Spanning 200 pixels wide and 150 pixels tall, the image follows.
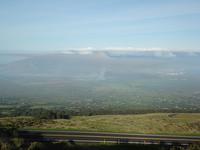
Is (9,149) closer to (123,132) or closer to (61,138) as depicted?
(61,138)

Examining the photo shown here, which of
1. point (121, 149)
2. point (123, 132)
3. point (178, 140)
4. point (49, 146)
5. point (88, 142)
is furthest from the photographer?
point (123, 132)

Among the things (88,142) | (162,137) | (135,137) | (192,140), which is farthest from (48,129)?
(192,140)

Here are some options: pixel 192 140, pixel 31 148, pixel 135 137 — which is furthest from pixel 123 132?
pixel 31 148

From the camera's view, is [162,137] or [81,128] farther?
[81,128]

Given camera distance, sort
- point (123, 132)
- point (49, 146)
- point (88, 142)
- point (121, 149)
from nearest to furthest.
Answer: point (49, 146), point (121, 149), point (88, 142), point (123, 132)

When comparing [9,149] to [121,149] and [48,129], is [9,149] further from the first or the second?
[48,129]

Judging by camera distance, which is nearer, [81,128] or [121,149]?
[121,149]
